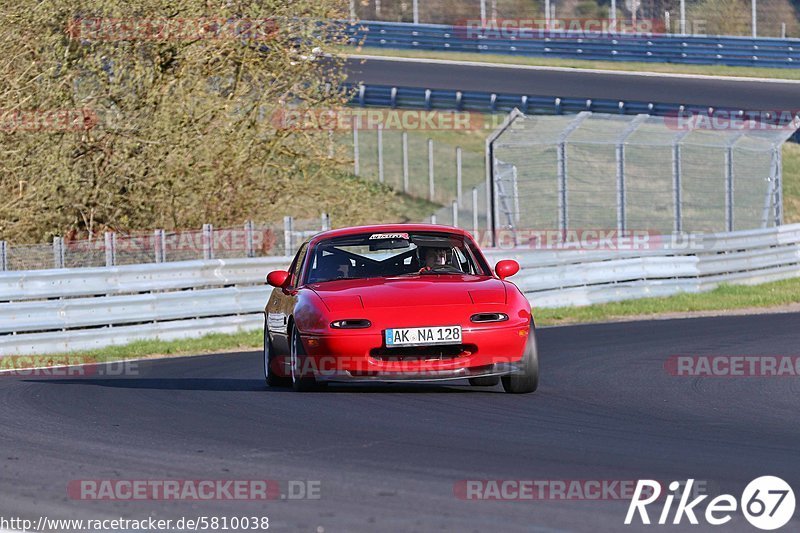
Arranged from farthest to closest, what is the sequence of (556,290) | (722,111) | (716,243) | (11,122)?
(722,111) < (716,243) < (556,290) < (11,122)

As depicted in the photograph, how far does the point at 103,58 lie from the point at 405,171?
14.6m

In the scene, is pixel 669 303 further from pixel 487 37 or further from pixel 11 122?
pixel 487 37

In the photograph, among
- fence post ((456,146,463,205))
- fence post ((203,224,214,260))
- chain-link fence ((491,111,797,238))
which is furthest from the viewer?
fence post ((456,146,463,205))

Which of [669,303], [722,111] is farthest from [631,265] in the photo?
[722,111]

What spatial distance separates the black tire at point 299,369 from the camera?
10047mm

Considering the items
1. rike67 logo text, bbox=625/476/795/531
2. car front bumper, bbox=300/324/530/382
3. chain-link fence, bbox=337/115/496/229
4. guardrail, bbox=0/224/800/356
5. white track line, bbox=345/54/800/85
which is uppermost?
rike67 logo text, bbox=625/476/795/531

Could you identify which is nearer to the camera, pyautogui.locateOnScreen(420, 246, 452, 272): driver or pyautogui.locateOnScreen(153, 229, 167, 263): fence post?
pyautogui.locateOnScreen(420, 246, 452, 272): driver

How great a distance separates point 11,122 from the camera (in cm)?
1938

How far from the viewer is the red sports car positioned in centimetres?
957

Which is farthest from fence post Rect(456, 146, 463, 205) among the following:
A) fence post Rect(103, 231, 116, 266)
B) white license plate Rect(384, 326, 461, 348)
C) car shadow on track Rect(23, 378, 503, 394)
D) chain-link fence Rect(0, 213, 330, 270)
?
white license plate Rect(384, 326, 461, 348)

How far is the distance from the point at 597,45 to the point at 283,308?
32.9m

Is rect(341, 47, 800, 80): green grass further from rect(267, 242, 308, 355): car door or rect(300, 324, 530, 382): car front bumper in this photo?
rect(300, 324, 530, 382): car front bumper

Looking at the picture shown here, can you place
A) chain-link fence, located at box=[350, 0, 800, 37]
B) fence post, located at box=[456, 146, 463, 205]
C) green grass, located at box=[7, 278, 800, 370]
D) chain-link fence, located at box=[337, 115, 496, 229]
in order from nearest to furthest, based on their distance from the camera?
green grass, located at box=[7, 278, 800, 370]
fence post, located at box=[456, 146, 463, 205]
chain-link fence, located at box=[337, 115, 496, 229]
chain-link fence, located at box=[350, 0, 800, 37]

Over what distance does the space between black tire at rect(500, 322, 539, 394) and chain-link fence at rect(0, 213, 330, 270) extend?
28.4ft
